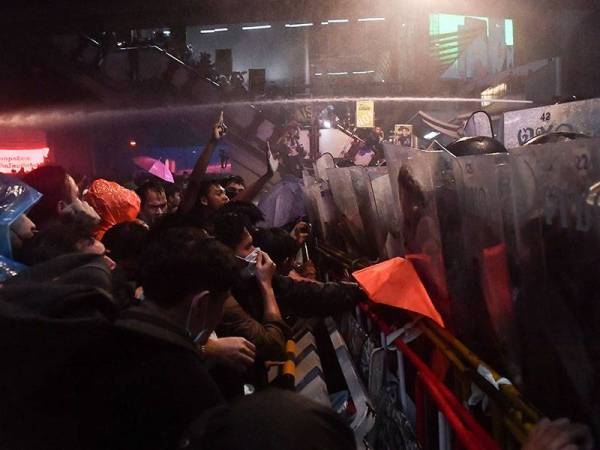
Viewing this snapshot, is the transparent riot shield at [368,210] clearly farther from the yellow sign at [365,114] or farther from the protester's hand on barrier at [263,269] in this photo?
the yellow sign at [365,114]

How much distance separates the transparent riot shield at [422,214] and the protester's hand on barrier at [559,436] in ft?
2.31

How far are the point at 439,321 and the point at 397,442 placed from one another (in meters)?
0.66

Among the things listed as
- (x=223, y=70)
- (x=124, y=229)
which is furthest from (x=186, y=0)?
(x=223, y=70)

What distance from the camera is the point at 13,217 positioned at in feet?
9.11

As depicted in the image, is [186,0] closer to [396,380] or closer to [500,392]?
[396,380]

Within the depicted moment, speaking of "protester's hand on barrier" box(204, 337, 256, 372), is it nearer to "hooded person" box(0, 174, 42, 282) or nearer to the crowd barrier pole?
the crowd barrier pole

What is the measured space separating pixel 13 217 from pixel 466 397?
2.37 m

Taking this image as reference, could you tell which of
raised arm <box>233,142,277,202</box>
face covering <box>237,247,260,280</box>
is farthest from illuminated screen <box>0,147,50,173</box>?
face covering <box>237,247,260,280</box>

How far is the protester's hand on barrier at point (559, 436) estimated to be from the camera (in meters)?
1.21

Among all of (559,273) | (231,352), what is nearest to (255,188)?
(231,352)

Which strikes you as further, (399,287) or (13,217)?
(13,217)

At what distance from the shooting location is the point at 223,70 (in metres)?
27.0

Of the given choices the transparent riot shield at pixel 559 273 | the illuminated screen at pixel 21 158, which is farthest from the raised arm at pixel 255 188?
the illuminated screen at pixel 21 158

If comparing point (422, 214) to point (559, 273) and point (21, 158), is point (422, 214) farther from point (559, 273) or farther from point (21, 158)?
point (21, 158)
